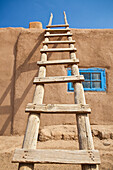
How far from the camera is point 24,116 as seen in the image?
2.88m

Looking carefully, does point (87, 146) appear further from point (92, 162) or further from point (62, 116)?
point (62, 116)

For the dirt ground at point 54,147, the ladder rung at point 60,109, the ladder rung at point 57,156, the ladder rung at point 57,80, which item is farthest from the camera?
the dirt ground at point 54,147

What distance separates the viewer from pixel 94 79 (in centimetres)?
313

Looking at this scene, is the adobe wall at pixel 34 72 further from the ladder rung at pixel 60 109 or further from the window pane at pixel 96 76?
the ladder rung at pixel 60 109

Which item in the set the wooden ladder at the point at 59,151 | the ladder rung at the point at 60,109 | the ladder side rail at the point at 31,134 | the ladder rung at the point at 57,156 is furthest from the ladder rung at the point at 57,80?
the ladder rung at the point at 57,156

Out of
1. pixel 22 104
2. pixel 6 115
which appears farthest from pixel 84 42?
pixel 6 115

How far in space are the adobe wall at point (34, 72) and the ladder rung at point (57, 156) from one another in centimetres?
182

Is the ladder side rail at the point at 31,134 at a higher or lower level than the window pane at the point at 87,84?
lower

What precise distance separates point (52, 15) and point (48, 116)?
316 centimetres

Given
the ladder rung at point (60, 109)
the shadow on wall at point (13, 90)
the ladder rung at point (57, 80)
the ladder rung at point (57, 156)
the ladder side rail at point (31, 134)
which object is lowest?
the ladder rung at point (57, 156)

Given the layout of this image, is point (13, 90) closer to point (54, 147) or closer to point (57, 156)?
point (54, 147)

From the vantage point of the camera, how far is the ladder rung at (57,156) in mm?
988

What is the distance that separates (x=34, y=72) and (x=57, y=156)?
231 cm

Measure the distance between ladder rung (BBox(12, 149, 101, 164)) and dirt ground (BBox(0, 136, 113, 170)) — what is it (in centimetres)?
114
